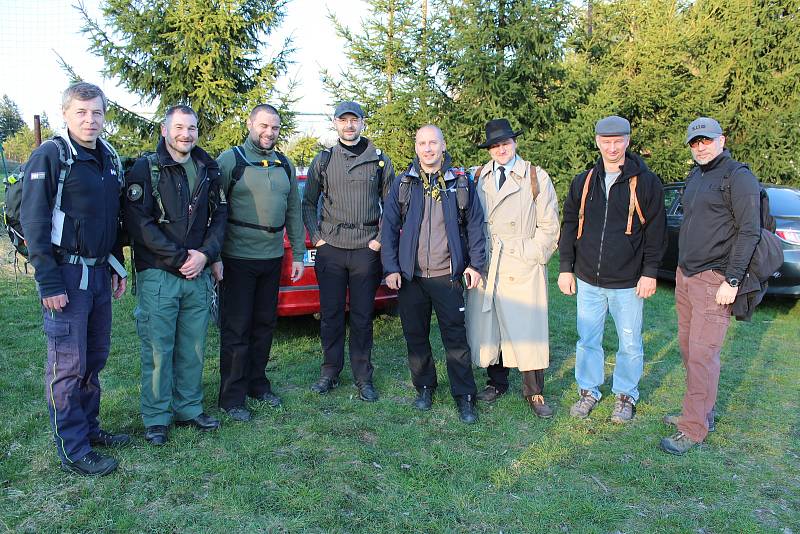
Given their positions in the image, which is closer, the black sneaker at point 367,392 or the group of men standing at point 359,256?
the group of men standing at point 359,256

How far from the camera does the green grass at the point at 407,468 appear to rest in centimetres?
278

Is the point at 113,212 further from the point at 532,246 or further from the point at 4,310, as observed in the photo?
the point at 4,310

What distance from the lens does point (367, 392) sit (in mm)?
4309

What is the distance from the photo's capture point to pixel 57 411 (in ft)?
10.2

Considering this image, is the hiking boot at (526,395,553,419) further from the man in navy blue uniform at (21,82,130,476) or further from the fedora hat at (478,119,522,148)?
the man in navy blue uniform at (21,82,130,476)

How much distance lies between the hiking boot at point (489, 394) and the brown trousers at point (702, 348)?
128 centimetres

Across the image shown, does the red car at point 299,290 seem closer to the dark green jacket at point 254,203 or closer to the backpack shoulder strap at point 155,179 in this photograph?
the dark green jacket at point 254,203

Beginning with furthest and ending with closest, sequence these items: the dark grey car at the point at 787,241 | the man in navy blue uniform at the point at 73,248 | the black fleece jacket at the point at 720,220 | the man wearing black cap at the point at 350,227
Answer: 1. the dark grey car at the point at 787,241
2. the man wearing black cap at the point at 350,227
3. the black fleece jacket at the point at 720,220
4. the man in navy blue uniform at the point at 73,248

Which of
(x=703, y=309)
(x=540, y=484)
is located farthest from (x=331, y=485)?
(x=703, y=309)

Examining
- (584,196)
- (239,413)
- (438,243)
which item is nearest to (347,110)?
(438,243)

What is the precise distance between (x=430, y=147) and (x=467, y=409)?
186 centimetres

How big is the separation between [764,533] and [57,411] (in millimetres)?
3688

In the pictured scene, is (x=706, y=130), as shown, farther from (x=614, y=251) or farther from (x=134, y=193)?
(x=134, y=193)

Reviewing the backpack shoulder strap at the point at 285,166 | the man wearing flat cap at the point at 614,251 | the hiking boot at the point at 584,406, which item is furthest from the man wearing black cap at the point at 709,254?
the backpack shoulder strap at the point at 285,166
